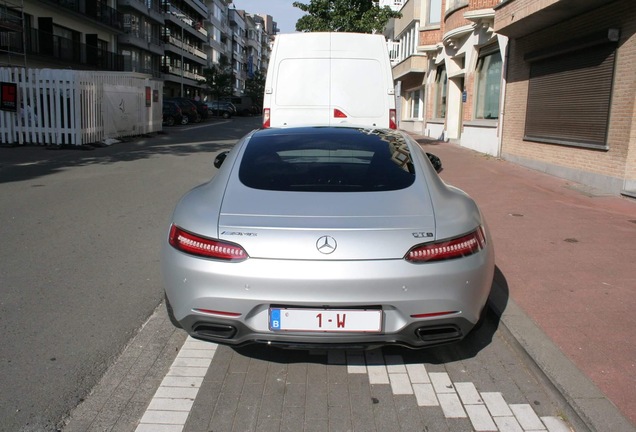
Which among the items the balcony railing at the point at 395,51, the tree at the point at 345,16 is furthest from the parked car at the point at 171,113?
the balcony railing at the point at 395,51

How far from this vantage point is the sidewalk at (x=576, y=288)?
3301 mm

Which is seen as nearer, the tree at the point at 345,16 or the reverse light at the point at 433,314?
the reverse light at the point at 433,314

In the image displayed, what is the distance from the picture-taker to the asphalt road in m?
3.35

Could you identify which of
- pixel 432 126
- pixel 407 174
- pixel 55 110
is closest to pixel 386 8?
pixel 432 126

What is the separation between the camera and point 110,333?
410 centimetres

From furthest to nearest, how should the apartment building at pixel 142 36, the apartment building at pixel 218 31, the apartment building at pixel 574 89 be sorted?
the apartment building at pixel 218 31, the apartment building at pixel 142 36, the apartment building at pixel 574 89

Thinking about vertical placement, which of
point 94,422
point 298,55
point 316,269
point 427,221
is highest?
point 298,55

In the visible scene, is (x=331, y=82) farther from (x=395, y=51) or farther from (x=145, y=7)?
(x=145, y=7)

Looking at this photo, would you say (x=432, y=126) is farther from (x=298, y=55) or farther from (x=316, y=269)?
(x=316, y=269)

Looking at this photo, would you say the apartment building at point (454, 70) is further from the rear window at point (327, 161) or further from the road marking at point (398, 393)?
the road marking at point (398, 393)

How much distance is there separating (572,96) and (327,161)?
33.3ft

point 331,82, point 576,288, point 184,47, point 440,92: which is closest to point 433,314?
point 576,288

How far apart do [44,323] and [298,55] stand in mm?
7036

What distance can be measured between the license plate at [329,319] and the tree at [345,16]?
25.6 m
